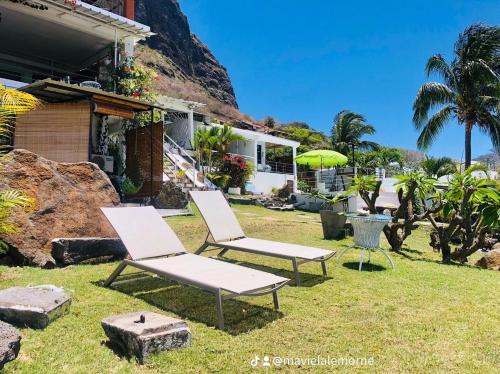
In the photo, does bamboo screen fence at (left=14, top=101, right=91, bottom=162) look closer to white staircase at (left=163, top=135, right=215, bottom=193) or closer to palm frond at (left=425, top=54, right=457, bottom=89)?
white staircase at (left=163, top=135, right=215, bottom=193)

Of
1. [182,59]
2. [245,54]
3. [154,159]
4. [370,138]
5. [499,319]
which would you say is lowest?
[499,319]

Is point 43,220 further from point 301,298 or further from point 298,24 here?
point 298,24

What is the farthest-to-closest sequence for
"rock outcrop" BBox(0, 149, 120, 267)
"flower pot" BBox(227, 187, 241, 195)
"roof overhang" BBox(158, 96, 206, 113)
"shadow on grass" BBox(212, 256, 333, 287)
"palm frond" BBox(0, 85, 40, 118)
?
"flower pot" BBox(227, 187, 241, 195), "roof overhang" BBox(158, 96, 206, 113), "rock outcrop" BBox(0, 149, 120, 267), "shadow on grass" BBox(212, 256, 333, 287), "palm frond" BBox(0, 85, 40, 118)

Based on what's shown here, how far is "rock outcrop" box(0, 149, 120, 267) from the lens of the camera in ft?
18.8

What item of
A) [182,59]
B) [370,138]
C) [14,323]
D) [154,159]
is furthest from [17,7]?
[182,59]

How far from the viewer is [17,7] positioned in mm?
11461

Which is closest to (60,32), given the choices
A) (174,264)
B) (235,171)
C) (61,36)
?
(61,36)

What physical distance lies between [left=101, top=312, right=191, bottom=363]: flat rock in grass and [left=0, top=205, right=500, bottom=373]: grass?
0.07 metres

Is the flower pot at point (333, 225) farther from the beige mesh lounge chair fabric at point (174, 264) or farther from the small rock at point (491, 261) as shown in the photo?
the beige mesh lounge chair fabric at point (174, 264)

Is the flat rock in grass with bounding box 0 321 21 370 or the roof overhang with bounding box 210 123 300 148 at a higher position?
the roof overhang with bounding box 210 123 300 148

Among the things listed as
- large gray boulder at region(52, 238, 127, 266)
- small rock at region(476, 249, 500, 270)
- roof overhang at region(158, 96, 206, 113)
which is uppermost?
roof overhang at region(158, 96, 206, 113)

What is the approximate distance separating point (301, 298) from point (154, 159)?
318 inches

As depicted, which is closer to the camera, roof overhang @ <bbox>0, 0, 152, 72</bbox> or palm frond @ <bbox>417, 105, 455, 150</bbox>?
roof overhang @ <bbox>0, 0, 152, 72</bbox>

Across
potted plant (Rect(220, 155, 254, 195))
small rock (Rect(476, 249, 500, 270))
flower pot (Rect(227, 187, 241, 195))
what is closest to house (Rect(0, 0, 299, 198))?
potted plant (Rect(220, 155, 254, 195))
